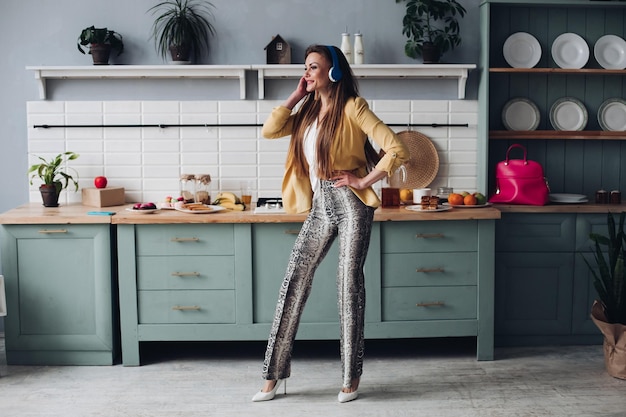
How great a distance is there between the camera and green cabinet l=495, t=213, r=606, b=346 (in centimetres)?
463

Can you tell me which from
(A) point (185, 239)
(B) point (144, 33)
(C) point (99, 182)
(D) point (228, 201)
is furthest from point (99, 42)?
(A) point (185, 239)

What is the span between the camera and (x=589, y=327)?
471cm

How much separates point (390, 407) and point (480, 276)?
106cm

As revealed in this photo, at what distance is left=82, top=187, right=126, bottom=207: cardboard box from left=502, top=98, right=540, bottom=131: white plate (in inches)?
96.3

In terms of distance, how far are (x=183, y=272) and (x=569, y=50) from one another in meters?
2.76

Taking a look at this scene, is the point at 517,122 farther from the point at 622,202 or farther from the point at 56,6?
the point at 56,6

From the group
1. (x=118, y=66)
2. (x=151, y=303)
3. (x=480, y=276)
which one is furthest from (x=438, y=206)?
(x=118, y=66)

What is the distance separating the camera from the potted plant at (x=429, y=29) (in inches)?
187

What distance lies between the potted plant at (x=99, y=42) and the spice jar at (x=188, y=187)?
85cm

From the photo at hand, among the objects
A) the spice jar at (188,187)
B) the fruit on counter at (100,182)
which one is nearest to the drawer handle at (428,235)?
the spice jar at (188,187)

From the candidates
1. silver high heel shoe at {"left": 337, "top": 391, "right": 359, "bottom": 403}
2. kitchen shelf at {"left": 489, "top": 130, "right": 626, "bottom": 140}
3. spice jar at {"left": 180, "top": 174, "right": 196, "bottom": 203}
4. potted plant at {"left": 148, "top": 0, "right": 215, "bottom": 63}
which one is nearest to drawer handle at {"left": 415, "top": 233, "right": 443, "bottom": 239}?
kitchen shelf at {"left": 489, "top": 130, "right": 626, "bottom": 140}

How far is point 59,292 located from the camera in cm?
432

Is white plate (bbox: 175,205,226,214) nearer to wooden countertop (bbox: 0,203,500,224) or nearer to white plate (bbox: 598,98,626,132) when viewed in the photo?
A: wooden countertop (bbox: 0,203,500,224)

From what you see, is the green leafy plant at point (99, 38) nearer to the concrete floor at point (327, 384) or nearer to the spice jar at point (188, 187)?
the spice jar at point (188, 187)
